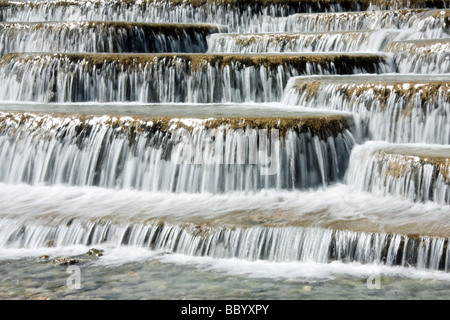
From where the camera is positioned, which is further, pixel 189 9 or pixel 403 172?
pixel 189 9

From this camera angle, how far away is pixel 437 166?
921 cm

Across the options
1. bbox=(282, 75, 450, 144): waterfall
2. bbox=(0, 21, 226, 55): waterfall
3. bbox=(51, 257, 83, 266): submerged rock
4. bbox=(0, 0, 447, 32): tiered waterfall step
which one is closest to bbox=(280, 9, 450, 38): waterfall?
bbox=(0, 0, 447, 32): tiered waterfall step

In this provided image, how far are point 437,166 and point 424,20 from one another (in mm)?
8019

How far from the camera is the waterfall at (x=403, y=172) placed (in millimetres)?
9195

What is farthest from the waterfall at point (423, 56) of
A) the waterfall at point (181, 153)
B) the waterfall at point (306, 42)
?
the waterfall at point (181, 153)

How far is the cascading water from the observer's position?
802 cm

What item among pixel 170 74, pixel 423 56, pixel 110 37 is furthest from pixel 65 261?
pixel 110 37

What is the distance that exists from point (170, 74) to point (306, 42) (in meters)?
3.60

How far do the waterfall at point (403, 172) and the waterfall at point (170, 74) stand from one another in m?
3.62

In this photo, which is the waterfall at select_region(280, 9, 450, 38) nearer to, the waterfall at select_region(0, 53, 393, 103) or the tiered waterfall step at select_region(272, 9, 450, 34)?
the tiered waterfall step at select_region(272, 9, 450, 34)

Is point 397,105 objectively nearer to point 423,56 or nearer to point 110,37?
point 423,56

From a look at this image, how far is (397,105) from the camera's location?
11.5 meters
